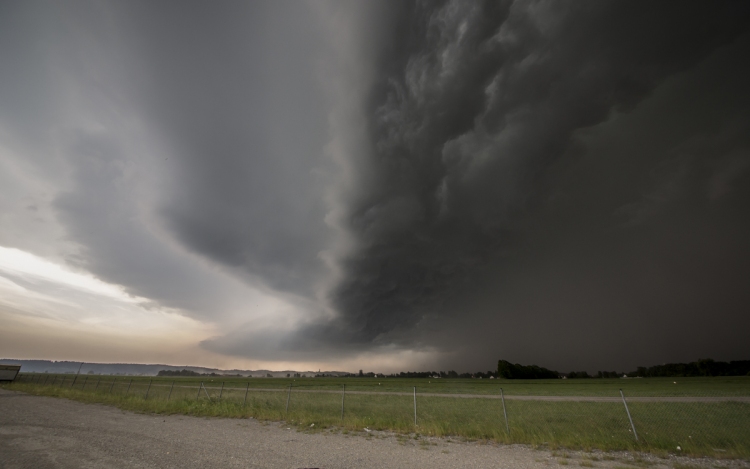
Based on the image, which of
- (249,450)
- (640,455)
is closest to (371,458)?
(249,450)

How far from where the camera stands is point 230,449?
38.8ft

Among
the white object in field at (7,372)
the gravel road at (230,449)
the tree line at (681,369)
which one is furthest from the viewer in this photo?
the tree line at (681,369)

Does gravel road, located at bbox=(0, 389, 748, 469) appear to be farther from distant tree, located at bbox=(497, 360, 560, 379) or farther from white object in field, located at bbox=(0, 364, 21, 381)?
distant tree, located at bbox=(497, 360, 560, 379)

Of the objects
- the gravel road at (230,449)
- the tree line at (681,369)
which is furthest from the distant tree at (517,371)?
the gravel road at (230,449)

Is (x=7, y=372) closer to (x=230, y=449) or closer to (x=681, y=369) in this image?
(x=230, y=449)

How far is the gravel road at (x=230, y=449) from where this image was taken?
32.9 ft

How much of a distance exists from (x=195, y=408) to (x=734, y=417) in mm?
37628

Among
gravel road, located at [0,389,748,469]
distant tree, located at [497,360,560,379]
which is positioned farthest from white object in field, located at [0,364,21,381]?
distant tree, located at [497,360,560,379]

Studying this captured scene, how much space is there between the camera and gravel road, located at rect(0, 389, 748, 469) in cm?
1003

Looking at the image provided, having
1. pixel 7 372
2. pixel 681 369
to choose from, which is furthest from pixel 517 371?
pixel 7 372

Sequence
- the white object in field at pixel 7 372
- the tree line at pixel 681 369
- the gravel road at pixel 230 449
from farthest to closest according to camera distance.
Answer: the tree line at pixel 681 369
the white object in field at pixel 7 372
the gravel road at pixel 230 449

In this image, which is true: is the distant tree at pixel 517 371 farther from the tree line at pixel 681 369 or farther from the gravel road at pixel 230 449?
the gravel road at pixel 230 449

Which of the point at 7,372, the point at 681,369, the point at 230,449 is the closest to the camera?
the point at 230,449

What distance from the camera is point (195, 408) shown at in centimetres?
2200
